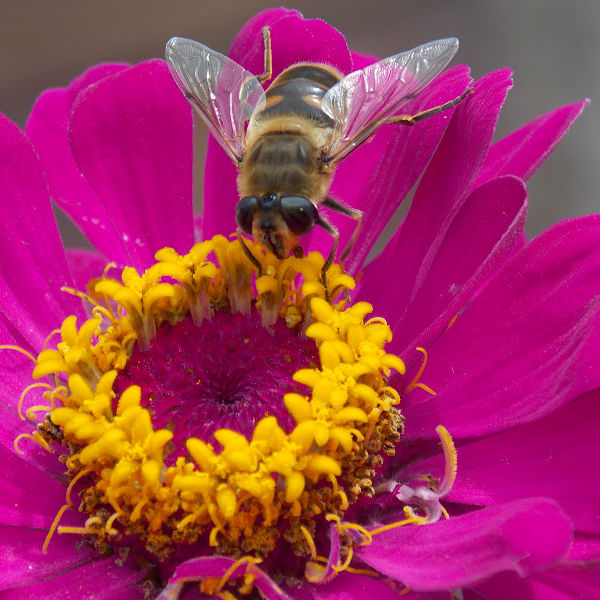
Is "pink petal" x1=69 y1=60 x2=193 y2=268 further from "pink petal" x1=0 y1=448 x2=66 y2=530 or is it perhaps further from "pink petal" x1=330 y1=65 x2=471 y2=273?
"pink petal" x1=0 y1=448 x2=66 y2=530

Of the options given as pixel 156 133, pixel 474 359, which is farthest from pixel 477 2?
pixel 474 359

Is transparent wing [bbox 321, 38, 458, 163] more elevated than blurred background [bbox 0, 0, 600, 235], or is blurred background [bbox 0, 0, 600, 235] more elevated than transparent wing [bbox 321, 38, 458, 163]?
blurred background [bbox 0, 0, 600, 235]

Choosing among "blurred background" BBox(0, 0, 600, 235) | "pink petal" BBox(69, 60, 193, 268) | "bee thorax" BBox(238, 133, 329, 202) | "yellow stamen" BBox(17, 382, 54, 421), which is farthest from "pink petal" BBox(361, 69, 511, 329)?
"blurred background" BBox(0, 0, 600, 235)

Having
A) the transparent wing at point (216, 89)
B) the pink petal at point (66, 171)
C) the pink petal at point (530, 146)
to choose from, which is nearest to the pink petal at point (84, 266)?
the pink petal at point (66, 171)

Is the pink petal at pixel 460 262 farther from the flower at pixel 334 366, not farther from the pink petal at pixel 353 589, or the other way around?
the pink petal at pixel 353 589

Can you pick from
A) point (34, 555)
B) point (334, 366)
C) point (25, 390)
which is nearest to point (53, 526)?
point (34, 555)
